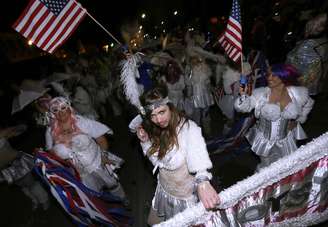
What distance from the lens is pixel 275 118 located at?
13.1 feet

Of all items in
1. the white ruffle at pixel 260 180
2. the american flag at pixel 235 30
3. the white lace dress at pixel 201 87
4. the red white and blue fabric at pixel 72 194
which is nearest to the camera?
the white ruffle at pixel 260 180

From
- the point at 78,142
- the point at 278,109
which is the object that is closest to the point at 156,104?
the point at 78,142

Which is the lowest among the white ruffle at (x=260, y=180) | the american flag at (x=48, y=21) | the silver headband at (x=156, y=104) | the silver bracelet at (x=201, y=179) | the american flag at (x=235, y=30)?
the white ruffle at (x=260, y=180)

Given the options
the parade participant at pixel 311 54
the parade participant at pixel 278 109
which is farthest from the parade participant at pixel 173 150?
the parade participant at pixel 311 54

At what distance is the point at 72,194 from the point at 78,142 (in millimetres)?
799

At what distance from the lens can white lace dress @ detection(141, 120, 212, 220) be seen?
266cm

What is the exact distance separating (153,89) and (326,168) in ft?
5.57

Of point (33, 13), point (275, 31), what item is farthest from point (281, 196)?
point (275, 31)

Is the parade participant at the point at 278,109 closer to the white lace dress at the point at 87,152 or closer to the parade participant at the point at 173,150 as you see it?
the parade participant at the point at 173,150

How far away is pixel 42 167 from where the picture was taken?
3502 mm

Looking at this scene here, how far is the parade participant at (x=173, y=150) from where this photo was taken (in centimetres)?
265

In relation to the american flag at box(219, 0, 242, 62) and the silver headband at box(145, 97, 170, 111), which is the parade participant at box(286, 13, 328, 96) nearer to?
the american flag at box(219, 0, 242, 62)

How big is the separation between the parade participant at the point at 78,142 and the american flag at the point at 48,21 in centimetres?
101

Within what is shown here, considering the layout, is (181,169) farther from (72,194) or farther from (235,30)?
(235,30)
